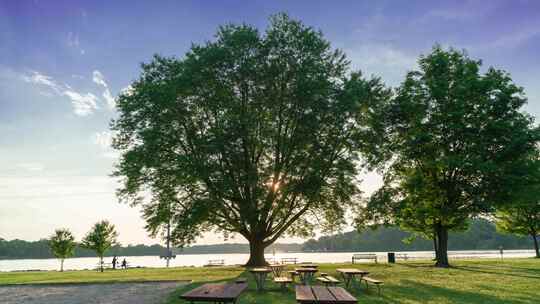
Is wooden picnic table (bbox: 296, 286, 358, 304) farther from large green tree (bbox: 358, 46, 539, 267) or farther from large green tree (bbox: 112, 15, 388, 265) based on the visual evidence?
large green tree (bbox: 358, 46, 539, 267)

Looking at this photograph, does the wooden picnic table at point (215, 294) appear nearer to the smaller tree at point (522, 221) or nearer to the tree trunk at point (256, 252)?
the tree trunk at point (256, 252)

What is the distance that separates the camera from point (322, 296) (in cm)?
900

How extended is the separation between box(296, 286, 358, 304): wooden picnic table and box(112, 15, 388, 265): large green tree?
17029 millimetres

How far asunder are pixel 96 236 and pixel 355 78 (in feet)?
123

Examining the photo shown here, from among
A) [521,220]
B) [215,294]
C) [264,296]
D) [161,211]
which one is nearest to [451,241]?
[521,220]

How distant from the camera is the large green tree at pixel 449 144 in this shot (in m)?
28.9

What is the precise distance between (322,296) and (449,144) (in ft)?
84.9

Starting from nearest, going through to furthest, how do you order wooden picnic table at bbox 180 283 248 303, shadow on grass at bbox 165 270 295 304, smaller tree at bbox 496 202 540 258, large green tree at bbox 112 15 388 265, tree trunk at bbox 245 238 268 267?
wooden picnic table at bbox 180 283 248 303 < shadow on grass at bbox 165 270 295 304 < large green tree at bbox 112 15 388 265 < tree trunk at bbox 245 238 268 267 < smaller tree at bbox 496 202 540 258

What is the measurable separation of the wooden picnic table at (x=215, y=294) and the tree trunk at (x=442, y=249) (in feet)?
80.8

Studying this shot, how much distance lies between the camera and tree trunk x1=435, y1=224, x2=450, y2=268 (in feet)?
101

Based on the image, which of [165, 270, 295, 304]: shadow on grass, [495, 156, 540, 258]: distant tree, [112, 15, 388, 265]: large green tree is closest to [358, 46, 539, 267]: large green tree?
[112, 15, 388, 265]: large green tree

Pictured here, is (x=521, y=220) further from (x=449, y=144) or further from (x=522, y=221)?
(x=449, y=144)

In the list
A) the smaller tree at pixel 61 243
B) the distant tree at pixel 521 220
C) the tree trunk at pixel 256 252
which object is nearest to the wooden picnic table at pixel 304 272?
the tree trunk at pixel 256 252

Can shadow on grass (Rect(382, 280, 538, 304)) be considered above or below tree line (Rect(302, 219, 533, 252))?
above
